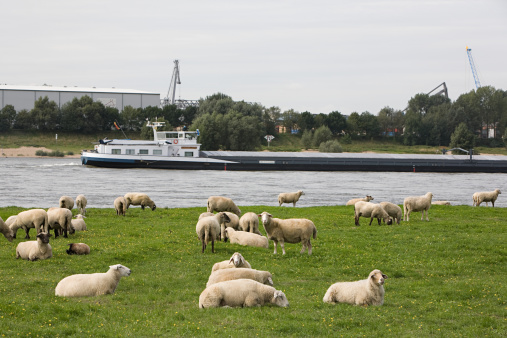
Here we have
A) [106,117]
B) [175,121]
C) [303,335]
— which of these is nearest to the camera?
[303,335]

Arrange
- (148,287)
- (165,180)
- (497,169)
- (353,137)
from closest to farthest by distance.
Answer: (148,287) < (165,180) < (497,169) < (353,137)

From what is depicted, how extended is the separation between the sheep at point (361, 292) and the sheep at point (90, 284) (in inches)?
161

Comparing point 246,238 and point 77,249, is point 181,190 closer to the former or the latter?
point 246,238

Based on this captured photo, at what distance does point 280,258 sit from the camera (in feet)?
53.5

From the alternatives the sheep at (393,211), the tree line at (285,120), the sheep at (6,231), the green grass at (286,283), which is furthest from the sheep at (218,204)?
the tree line at (285,120)

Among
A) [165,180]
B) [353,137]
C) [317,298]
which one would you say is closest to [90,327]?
[317,298]

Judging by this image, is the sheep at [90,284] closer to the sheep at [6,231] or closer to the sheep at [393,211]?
the sheep at [6,231]

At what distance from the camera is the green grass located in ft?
33.3

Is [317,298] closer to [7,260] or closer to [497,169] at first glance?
[7,260]

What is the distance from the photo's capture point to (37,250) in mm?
15531

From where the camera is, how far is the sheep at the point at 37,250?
1545 centimetres

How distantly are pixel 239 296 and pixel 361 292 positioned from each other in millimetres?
2350

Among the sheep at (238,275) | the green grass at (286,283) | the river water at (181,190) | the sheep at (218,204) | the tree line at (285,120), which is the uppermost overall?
the tree line at (285,120)

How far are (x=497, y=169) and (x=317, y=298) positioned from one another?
8250 centimetres
